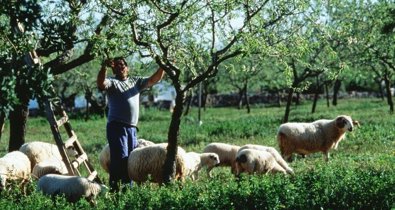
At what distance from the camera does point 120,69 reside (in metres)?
10.3

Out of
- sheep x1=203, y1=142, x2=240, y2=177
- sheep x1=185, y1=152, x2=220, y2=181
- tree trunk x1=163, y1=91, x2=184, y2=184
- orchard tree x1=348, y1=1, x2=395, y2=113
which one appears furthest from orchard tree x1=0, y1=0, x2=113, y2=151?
orchard tree x1=348, y1=1, x2=395, y2=113

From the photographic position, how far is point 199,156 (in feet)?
43.0

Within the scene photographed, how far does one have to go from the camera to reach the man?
404 inches

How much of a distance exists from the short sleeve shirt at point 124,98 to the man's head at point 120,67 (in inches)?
3.8

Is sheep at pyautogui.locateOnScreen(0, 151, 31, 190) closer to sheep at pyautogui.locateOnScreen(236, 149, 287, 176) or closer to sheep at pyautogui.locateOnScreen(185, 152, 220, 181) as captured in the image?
sheep at pyautogui.locateOnScreen(185, 152, 220, 181)

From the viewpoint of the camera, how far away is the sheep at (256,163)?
1177 centimetres

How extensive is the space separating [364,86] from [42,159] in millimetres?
62988

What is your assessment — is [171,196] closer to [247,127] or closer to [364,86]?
[247,127]

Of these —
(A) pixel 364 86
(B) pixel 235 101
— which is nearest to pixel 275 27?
(B) pixel 235 101

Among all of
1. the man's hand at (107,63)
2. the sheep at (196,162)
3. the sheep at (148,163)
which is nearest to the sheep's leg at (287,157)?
the sheep at (196,162)

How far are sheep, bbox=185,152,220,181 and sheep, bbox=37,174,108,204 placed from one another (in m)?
2.79

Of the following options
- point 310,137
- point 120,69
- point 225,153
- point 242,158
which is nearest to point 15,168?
point 120,69

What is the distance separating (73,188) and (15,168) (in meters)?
2.95

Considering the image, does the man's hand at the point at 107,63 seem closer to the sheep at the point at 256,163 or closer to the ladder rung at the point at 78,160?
the ladder rung at the point at 78,160
